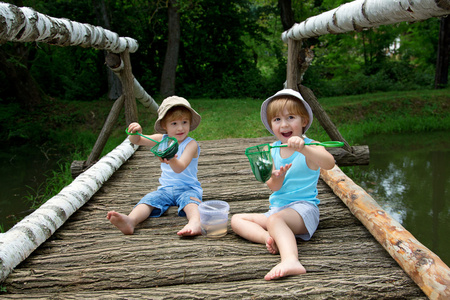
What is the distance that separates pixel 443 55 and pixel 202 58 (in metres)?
7.77

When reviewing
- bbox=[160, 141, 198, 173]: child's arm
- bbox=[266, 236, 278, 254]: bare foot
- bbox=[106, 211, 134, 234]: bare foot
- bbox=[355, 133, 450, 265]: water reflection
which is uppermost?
bbox=[160, 141, 198, 173]: child's arm

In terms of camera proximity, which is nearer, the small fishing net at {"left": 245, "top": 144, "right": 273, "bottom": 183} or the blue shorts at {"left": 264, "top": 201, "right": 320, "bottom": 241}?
the small fishing net at {"left": 245, "top": 144, "right": 273, "bottom": 183}

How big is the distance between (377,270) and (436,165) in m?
5.58

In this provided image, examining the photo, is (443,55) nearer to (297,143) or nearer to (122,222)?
(297,143)

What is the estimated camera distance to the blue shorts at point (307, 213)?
94.6 inches

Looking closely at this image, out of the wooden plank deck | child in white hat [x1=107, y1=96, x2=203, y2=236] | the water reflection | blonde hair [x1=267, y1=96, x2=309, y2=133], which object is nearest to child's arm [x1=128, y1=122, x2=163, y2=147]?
child in white hat [x1=107, y1=96, x2=203, y2=236]

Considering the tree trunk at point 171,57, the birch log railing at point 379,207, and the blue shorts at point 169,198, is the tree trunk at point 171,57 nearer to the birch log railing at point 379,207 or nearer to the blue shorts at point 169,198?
the birch log railing at point 379,207

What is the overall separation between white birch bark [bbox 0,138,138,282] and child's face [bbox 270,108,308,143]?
1.68 meters

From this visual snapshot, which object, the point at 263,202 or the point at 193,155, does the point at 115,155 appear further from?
the point at 263,202

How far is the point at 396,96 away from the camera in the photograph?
34.4 ft

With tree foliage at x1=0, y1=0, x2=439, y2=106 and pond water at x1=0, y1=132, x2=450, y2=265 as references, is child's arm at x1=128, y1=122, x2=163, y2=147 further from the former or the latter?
tree foliage at x1=0, y1=0, x2=439, y2=106

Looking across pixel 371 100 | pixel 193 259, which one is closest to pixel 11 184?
pixel 193 259

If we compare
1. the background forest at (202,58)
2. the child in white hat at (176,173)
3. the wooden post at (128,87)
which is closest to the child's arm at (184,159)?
the child in white hat at (176,173)

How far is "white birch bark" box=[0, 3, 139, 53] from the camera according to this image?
233 cm
